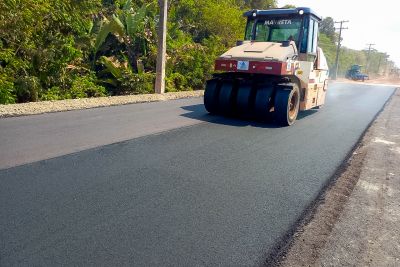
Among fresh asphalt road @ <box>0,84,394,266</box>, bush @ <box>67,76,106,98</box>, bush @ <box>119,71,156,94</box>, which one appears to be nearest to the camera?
fresh asphalt road @ <box>0,84,394,266</box>

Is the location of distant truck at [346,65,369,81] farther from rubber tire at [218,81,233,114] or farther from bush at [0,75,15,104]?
bush at [0,75,15,104]

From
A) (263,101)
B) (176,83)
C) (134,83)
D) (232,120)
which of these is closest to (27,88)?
(134,83)

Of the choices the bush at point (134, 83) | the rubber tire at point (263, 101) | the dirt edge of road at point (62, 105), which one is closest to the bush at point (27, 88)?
the dirt edge of road at point (62, 105)

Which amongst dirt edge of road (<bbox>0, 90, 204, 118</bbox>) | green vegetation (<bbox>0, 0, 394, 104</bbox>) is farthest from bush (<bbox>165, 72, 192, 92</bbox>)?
dirt edge of road (<bbox>0, 90, 204, 118</bbox>)

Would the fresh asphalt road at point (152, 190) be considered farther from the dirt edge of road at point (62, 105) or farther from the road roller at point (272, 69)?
the road roller at point (272, 69)

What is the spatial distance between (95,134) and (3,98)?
436cm

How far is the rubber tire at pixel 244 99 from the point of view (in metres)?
8.05

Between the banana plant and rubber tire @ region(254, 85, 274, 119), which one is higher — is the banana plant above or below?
above

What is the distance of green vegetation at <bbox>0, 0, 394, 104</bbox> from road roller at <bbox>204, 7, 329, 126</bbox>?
534 cm

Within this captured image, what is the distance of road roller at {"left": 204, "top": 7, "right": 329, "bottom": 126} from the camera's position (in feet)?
25.2

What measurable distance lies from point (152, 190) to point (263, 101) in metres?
4.76

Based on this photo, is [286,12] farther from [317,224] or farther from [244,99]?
[317,224]

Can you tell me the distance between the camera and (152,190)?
3717 millimetres

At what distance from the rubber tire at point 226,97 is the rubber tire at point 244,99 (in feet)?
0.71
